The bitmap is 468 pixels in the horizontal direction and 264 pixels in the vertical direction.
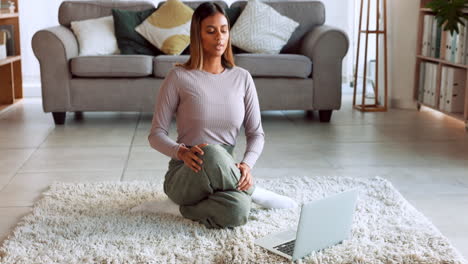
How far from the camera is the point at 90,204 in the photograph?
8.18ft

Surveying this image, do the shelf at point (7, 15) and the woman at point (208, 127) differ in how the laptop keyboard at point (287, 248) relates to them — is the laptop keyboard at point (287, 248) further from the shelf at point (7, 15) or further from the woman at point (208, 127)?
the shelf at point (7, 15)

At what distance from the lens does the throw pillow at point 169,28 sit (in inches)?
178

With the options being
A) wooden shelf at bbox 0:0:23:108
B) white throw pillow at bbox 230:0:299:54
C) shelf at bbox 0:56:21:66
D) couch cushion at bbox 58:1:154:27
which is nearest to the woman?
white throw pillow at bbox 230:0:299:54

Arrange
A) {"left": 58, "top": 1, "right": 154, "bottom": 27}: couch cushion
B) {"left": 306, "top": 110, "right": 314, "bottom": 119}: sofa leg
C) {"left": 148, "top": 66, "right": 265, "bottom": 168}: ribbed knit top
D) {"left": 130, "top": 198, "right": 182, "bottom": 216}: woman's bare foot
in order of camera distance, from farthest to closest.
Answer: {"left": 58, "top": 1, "right": 154, "bottom": 27}: couch cushion, {"left": 306, "top": 110, "right": 314, "bottom": 119}: sofa leg, {"left": 130, "top": 198, "right": 182, "bottom": 216}: woman's bare foot, {"left": 148, "top": 66, "right": 265, "bottom": 168}: ribbed knit top

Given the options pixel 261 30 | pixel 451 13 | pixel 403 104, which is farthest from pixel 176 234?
pixel 403 104

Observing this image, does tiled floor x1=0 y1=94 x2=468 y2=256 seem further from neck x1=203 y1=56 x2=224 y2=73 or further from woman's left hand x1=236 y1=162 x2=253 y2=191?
neck x1=203 y1=56 x2=224 y2=73

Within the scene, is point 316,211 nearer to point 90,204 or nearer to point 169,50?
point 90,204

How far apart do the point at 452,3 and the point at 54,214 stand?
2.95 meters

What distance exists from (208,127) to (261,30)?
2.44m

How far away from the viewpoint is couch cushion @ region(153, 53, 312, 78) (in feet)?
14.0

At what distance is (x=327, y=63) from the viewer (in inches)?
169

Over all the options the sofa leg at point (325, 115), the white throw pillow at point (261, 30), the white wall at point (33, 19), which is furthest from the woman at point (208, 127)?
the white wall at point (33, 19)

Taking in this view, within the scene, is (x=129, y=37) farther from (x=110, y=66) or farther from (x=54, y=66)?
(x=54, y=66)

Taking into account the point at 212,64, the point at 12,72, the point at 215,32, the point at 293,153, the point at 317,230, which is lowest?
the point at 293,153
